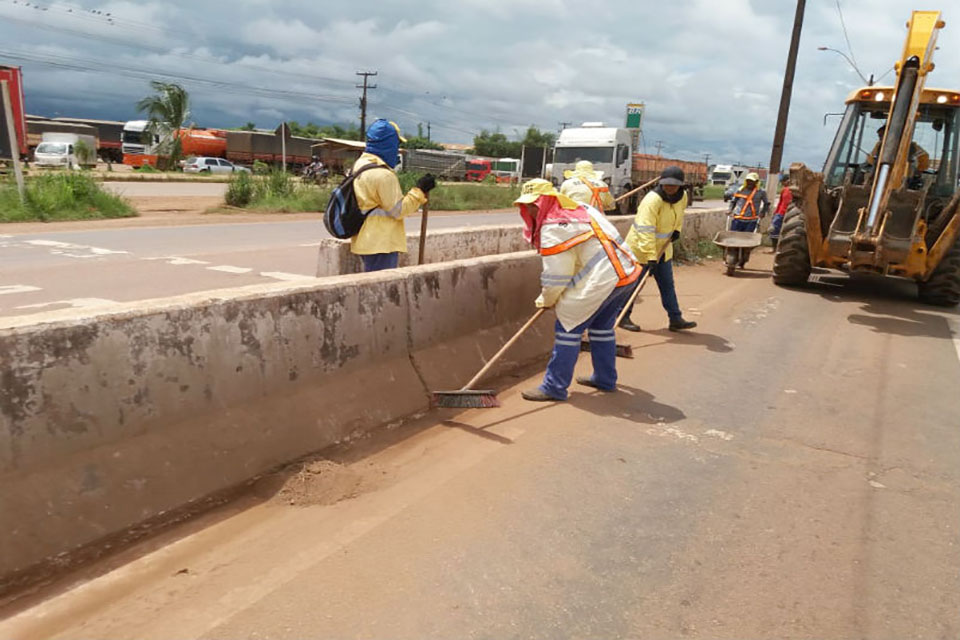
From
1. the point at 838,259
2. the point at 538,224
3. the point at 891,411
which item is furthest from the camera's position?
the point at 838,259

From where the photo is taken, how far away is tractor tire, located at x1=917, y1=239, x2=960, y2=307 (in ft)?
31.3

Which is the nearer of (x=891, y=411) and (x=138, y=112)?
(x=891, y=411)

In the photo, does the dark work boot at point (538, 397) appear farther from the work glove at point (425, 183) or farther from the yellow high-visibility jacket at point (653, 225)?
the yellow high-visibility jacket at point (653, 225)

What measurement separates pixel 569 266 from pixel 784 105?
58.6ft

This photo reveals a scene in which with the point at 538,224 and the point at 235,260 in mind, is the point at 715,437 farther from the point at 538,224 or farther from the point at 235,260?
the point at 235,260

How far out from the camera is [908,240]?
8953 mm

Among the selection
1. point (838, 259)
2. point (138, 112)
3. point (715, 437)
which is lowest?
point (715, 437)

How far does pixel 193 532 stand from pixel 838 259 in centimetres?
960

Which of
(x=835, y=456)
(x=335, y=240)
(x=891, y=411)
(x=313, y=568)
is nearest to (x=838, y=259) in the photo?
(x=891, y=411)

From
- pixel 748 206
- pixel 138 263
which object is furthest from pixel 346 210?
pixel 748 206

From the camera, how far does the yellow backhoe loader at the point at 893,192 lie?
8742 millimetres

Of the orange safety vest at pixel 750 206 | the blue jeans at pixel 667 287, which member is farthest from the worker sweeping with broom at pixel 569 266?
the orange safety vest at pixel 750 206

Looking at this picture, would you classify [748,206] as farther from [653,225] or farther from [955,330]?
[653,225]

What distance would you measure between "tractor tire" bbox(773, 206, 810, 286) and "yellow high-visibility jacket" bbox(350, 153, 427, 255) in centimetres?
729
